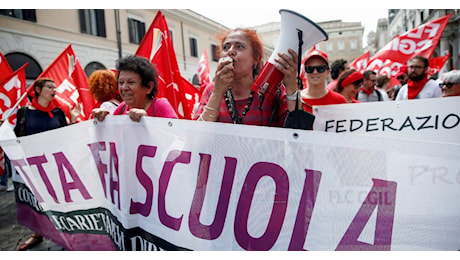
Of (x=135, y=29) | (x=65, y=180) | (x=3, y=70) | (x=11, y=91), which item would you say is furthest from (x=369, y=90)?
(x=135, y=29)

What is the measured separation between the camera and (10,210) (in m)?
3.96

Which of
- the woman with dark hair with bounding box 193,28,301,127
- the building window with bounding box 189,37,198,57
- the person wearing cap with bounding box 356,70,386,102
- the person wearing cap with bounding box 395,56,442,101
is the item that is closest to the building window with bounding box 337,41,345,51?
the building window with bounding box 189,37,198,57

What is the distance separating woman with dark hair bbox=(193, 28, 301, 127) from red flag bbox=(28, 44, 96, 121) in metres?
2.96

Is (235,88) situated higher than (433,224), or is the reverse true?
(235,88)

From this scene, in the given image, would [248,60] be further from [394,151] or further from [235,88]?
[394,151]

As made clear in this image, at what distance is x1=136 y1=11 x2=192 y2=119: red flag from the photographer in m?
3.39

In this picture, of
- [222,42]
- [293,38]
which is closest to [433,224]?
[293,38]

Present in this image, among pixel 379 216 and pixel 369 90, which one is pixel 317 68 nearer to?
pixel 379 216

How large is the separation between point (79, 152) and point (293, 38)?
130cm

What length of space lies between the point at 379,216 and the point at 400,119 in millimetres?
A: 1071

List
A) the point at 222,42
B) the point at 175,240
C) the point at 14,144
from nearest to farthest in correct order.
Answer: the point at 175,240 < the point at 222,42 < the point at 14,144

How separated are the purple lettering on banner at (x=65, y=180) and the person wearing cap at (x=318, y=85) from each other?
1.64 metres

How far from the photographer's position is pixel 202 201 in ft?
4.45

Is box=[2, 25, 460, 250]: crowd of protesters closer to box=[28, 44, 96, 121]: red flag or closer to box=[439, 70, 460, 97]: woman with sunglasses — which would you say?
box=[439, 70, 460, 97]: woman with sunglasses
